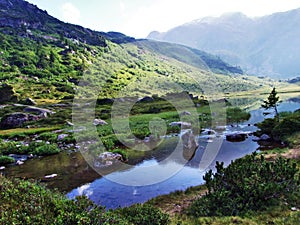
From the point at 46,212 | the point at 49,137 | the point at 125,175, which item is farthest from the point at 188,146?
the point at 46,212

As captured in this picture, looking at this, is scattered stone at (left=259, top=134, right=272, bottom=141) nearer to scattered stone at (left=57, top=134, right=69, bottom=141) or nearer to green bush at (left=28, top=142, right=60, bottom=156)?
green bush at (left=28, top=142, right=60, bottom=156)

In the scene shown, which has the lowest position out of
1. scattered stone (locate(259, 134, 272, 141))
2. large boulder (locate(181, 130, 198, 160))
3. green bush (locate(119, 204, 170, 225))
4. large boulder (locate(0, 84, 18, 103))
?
scattered stone (locate(259, 134, 272, 141))

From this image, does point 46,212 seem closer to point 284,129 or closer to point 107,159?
point 107,159

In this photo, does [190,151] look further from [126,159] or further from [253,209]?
[253,209]

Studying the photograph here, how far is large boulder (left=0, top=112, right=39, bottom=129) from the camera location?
59800 millimetres

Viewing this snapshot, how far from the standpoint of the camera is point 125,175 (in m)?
25.4

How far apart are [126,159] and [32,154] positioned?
535 inches

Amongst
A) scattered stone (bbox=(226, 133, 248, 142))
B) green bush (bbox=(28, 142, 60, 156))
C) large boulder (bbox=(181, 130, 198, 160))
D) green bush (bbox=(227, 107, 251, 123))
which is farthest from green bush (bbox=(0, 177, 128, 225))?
green bush (bbox=(227, 107, 251, 123))

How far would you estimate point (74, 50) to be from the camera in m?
198

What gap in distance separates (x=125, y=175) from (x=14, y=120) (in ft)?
152

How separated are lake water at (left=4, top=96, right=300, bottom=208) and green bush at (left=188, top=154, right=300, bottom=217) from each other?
554 cm

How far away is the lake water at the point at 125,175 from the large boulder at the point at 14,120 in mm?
31737

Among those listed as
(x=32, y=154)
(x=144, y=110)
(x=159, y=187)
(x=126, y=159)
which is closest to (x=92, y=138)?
(x=32, y=154)

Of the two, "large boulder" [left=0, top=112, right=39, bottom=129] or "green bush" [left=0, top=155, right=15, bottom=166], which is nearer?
"green bush" [left=0, top=155, right=15, bottom=166]
